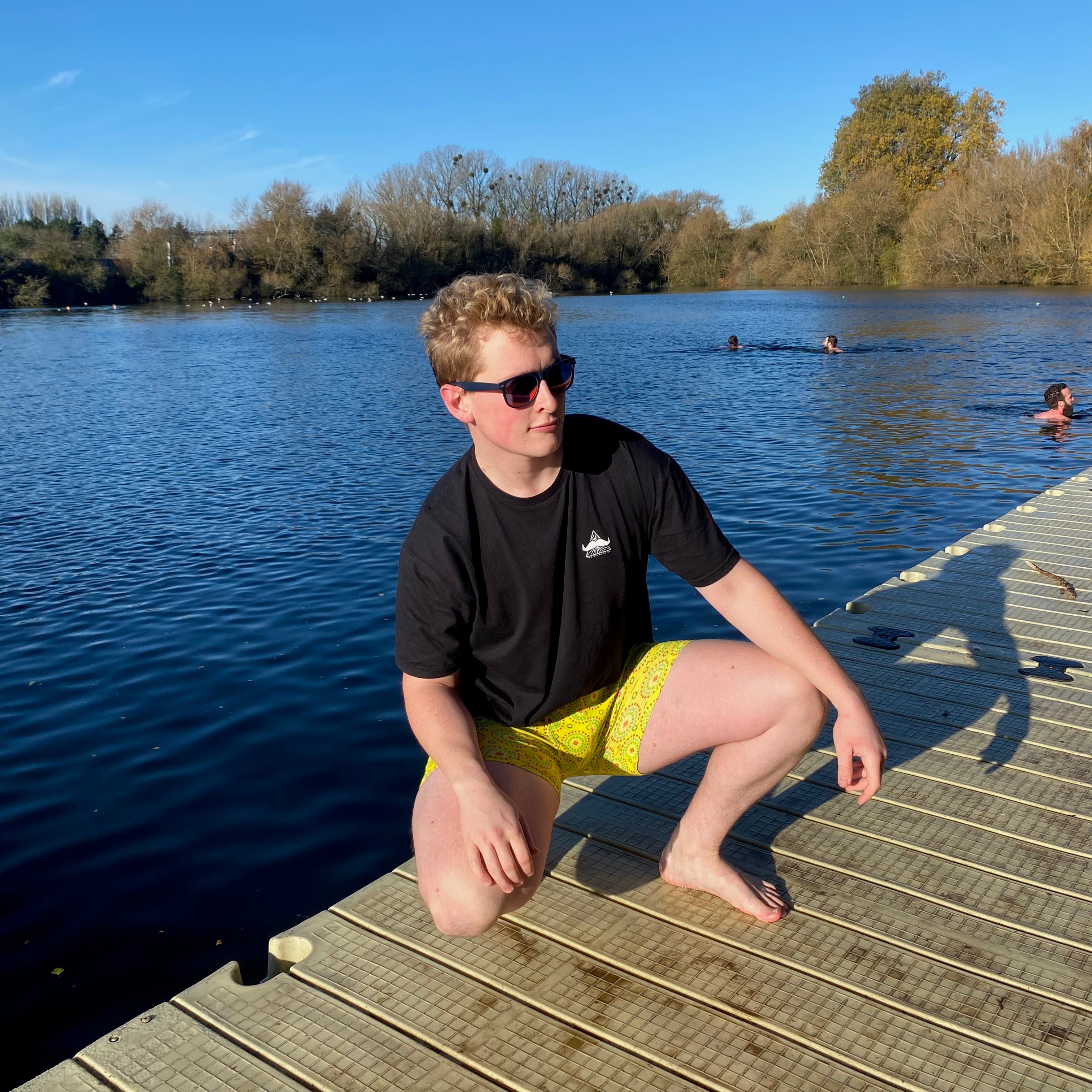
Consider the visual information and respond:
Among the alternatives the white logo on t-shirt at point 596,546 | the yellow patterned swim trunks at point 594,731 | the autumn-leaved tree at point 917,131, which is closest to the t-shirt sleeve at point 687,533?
the white logo on t-shirt at point 596,546

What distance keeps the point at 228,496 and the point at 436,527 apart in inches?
387

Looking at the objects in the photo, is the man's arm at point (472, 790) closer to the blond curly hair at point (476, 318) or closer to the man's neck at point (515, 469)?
the man's neck at point (515, 469)

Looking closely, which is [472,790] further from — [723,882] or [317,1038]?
[723,882]

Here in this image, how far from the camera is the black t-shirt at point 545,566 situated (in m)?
2.43

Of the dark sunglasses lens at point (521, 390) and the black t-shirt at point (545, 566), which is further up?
the dark sunglasses lens at point (521, 390)

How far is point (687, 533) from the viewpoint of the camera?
2555 millimetres

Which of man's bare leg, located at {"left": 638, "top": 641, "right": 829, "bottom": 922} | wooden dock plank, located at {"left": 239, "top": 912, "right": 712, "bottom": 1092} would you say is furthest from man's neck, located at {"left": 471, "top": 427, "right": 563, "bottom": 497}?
wooden dock plank, located at {"left": 239, "top": 912, "right": 712, "bottom": 1092}

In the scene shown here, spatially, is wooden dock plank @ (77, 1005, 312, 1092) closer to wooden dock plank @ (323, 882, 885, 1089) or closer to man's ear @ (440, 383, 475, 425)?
wooden dock plank @ (323, 882, 885, 1089)

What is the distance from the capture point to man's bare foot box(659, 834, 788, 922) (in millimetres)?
2658

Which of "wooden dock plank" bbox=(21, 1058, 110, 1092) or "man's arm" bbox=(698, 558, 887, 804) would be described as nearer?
"wooden dock plank" bbox=(21, 1058, 110, 1092)

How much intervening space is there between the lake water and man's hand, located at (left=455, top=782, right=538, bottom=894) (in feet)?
7.02

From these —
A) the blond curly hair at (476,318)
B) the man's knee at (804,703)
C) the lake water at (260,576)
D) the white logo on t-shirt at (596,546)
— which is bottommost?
the lake water at (260,576)

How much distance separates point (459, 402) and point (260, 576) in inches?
252

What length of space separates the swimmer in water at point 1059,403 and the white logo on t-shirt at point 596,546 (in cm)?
1442
